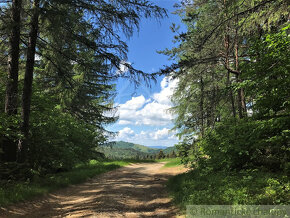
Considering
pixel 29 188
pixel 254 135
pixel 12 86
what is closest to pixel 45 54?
pixel 12 86

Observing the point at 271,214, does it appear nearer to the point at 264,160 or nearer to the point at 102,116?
the point at 264,160

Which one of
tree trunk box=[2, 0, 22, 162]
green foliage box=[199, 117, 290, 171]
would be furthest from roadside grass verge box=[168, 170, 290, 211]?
tree trunk box=[2, 0, 22, 162]

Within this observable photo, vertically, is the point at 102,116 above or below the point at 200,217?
above

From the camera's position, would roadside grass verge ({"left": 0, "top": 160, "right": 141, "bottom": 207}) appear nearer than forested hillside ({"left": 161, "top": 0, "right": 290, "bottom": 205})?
No

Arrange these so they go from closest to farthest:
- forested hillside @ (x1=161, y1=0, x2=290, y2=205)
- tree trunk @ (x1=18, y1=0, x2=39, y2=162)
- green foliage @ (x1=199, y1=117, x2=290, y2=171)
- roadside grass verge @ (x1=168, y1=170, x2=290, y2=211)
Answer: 1. roadside grass verge @ (x1=168, y1=170, x2=290, y2=211)
2. forested hillside @ (x1=161, y1=0, x2=290, y2=205)
3. green foliage @ (x1=199, y1=117, x2=290, y2=171)
4. tree trunk @ (x1=18, y1=0, x2=39, y2=162)

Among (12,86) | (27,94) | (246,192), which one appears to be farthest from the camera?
(27,94)

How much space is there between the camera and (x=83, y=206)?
5.84 metres

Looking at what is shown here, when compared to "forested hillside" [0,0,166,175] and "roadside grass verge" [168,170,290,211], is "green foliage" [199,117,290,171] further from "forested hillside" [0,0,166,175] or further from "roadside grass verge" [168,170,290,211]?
"forested hillside" [0,0,166,175]

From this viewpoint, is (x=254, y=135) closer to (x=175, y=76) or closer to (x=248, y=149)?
(x=248, y=149)

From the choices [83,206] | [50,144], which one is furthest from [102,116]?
[83,206]

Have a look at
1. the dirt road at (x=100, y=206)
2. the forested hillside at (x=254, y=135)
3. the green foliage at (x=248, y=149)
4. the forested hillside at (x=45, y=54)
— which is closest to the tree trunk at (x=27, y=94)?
the forested hillside at (x=45, y=54)

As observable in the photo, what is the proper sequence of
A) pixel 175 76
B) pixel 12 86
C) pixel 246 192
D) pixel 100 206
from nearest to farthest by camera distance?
pixel 246 192 → pixel 100 206 → pixel 12 86 → pixel 175 76

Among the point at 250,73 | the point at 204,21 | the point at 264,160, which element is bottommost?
the point at 264,160

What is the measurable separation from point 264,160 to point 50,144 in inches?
338
